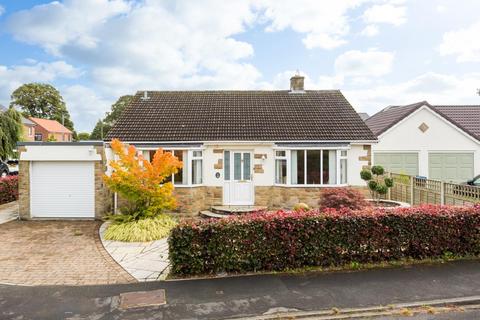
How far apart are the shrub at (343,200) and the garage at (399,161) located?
9.80m

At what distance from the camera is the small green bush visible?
Result: 10.0m

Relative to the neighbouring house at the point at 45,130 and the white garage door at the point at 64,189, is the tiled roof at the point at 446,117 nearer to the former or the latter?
the white garage door at the point at 64,189

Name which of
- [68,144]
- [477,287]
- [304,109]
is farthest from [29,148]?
[477,287]

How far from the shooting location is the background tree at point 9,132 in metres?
25.9

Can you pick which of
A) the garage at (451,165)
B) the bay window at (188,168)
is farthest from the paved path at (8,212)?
the garage at (451,165)

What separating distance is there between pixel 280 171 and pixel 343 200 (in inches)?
170

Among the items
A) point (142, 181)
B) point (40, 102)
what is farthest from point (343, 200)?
point (40, 102)

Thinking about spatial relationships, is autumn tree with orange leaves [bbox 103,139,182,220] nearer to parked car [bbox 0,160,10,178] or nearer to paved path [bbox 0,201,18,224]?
paved path [bbox 0,201,18,224]

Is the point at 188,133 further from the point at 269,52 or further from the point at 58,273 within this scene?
the point at 58,273

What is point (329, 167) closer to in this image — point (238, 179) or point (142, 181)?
point (238, 179)

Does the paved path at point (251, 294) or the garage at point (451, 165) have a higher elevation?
the garage at point (451, 165)

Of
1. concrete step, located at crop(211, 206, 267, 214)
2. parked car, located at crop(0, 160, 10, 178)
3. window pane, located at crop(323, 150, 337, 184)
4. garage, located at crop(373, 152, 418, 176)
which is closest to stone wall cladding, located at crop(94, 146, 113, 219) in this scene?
concrete step, located at crop(211, 206, 267, 214)

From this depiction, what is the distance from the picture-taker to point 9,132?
2658cm

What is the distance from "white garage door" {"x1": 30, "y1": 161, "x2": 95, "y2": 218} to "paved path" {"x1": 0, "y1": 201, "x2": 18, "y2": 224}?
115 centimetres
